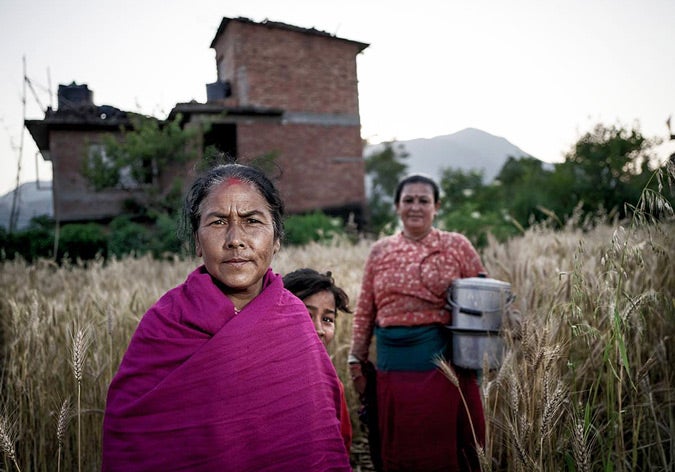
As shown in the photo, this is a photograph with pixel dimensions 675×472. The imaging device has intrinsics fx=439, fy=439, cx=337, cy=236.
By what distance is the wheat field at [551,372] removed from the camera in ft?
4.43

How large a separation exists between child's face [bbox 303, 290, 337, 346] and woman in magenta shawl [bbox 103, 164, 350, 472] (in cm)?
67

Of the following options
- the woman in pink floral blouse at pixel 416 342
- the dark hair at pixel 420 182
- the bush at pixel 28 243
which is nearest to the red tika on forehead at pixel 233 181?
the woman in pink floral blouse at pixel 416 342

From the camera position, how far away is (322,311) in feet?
6.96

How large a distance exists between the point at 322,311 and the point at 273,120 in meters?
15.8

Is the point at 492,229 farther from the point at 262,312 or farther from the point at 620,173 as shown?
the point at 262,312

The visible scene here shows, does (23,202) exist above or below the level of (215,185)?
above

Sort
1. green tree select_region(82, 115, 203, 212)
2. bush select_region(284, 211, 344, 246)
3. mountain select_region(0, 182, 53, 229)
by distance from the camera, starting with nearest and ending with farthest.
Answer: bush select_region(284, 211, 344, 246) → mountain select_region(0, 182, 53, 229) → green tree select_region(82, 115, 203, 212)

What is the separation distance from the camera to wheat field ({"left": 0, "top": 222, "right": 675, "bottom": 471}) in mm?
1350

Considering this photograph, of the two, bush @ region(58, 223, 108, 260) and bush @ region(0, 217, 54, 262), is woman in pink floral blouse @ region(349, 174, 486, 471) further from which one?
bush @ region(0, 217, 54, 262)

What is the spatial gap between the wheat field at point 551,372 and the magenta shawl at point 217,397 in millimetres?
230

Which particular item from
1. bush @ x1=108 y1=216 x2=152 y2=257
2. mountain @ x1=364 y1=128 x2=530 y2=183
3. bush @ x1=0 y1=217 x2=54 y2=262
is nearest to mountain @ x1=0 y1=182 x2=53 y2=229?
bush @ x1=0 y1=217 x2=54 y2=262

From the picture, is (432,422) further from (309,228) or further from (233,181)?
(309,228)

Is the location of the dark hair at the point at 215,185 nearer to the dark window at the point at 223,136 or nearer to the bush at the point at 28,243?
the bush at the point at 28,243

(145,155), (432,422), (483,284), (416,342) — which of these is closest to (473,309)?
(483,284)
